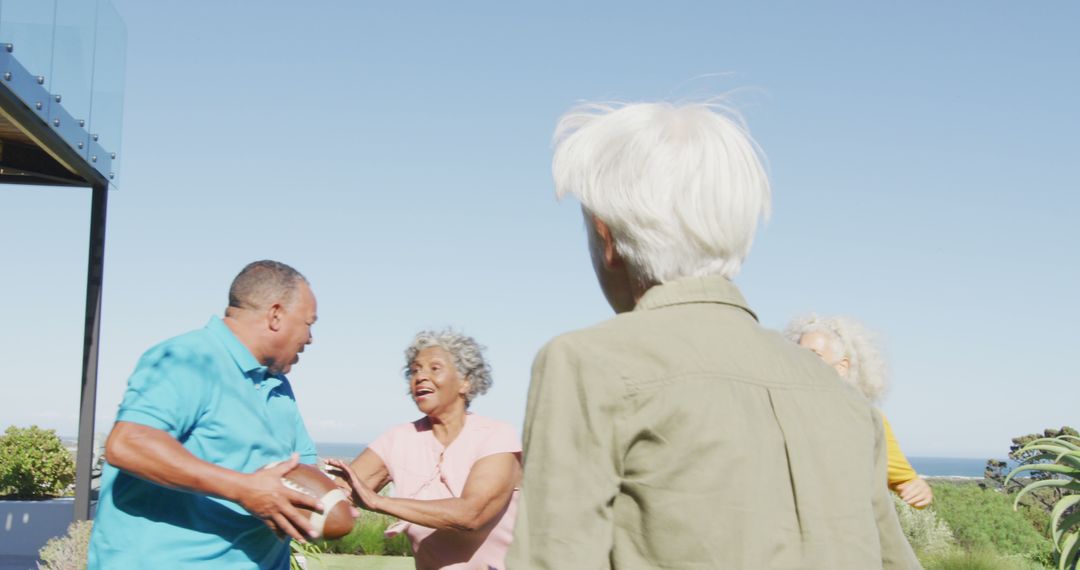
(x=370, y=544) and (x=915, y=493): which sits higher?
(x=915, y=493)

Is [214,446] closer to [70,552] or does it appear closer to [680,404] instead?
[680,404]

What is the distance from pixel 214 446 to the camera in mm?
3406

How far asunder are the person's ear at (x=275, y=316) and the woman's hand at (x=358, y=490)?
28.0 inches

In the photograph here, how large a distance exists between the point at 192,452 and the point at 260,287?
619 millimetres

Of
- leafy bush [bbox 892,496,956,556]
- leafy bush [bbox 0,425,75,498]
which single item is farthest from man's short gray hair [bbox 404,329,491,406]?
leafy bush [bbox 0,425,75,498]

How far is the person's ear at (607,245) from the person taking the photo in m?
1.81

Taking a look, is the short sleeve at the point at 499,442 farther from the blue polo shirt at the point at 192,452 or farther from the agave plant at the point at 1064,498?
the agave plant at the point at 1064,498

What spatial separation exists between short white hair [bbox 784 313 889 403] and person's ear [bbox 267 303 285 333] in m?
2.12

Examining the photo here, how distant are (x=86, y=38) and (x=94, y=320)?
2.46m

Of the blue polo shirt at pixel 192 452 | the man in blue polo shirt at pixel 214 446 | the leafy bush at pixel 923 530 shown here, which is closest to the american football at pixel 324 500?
the man in blue polo shirt at pixel 214 446

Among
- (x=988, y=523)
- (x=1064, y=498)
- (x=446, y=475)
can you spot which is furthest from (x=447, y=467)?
(x=988, y=523)

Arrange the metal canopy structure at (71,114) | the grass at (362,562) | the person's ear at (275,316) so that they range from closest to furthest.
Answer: the person's ear at (275,316)
the metal canopy structure at (71,114)
the grass at (362,562)

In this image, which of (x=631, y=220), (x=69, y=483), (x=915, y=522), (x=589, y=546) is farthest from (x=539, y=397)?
(x=69, y=483)

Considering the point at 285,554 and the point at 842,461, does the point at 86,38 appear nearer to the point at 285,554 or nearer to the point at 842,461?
the point at 285,554
